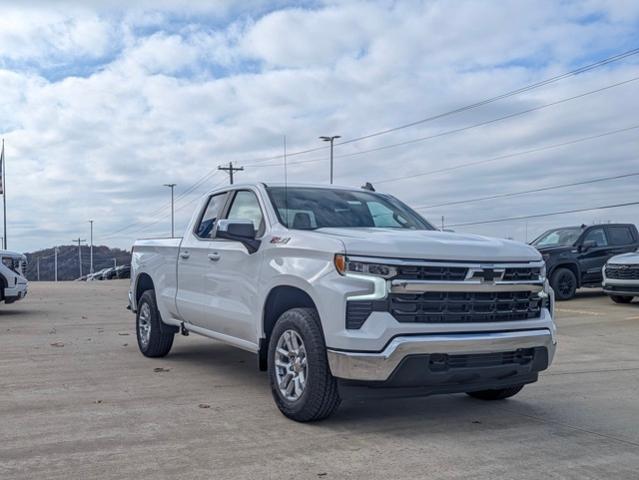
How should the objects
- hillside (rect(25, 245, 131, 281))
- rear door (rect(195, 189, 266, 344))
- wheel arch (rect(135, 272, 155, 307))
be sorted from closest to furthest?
rear door (rect(195, 189, 266, 344)) < wheel arch (rect(135, 272, 155, 307)) < hillside (rect(25, 245, 131, 281))

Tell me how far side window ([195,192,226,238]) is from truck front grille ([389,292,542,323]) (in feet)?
9.63

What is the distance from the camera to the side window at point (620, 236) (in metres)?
19.1

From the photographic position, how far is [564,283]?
58.2 ft

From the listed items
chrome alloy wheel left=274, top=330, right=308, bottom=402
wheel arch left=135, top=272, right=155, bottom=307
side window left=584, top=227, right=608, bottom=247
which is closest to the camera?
chrome alloy wheel left=274, top=330, right=308, bottom=402

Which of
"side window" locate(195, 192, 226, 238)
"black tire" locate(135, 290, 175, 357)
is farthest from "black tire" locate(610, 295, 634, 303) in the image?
"side window" locate(195, 192, 226, 238)

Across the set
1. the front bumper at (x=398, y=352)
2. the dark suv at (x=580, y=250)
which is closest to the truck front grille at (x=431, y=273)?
the front bumper at (x=398, y=352)

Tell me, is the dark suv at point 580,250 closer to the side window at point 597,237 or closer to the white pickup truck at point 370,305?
the side window at point 597,237

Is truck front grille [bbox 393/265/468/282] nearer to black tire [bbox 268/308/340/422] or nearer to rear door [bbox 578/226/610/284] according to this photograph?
black tire [bbox 268/308/340/422]

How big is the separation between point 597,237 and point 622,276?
3.10m

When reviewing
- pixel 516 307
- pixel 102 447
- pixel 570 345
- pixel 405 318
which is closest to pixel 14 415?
pixel 102 447

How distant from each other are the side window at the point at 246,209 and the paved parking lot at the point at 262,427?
162cm

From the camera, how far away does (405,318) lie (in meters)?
5.15

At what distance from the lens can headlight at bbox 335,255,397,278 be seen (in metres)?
5.17

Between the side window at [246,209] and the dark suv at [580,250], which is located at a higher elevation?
the side window at [246,209]
